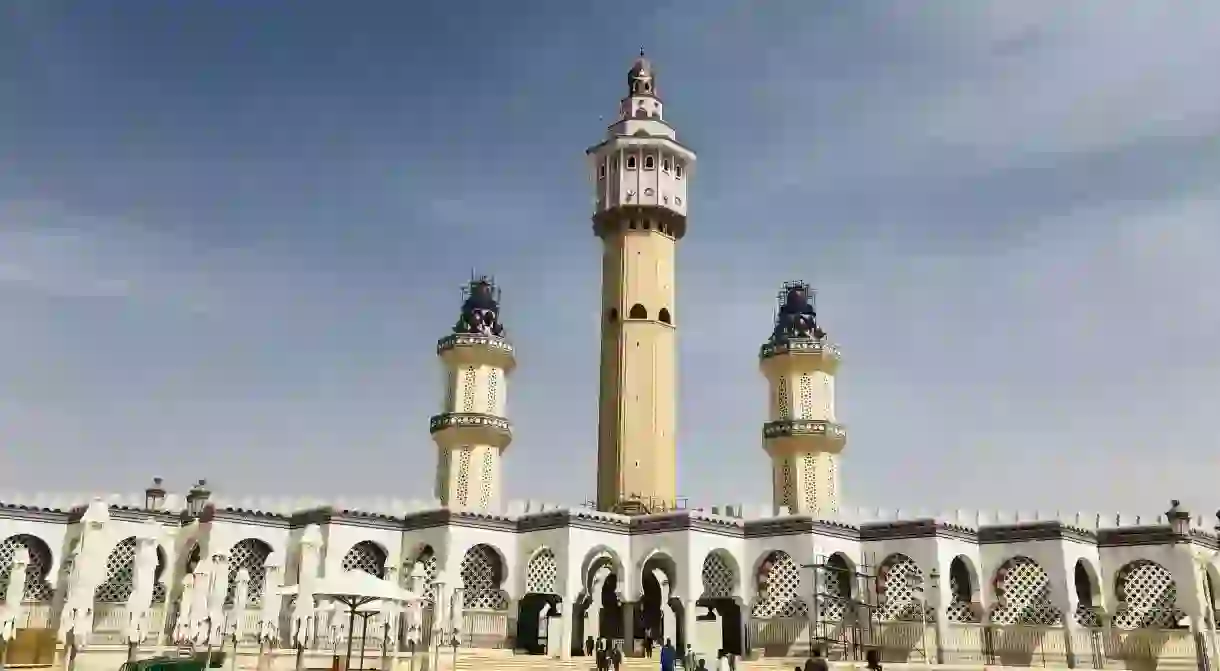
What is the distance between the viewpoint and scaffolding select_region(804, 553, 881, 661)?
29.3 meters

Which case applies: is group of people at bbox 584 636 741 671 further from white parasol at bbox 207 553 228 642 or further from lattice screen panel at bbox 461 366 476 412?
lattice screen panel at bbox 461 366 476 412

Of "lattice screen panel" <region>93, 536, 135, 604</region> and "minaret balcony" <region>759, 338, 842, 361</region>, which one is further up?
"minaret balcony" <region>759, 338, 842, 361</region>

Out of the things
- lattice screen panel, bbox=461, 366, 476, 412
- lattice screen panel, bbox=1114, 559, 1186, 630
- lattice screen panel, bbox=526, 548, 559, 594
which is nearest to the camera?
lattice screen panel, bbox=1114, 559, 1186, 630

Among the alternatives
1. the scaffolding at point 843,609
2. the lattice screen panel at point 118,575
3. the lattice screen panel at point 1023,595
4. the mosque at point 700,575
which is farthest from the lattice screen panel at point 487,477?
the lattice screen panel at point 1023,595

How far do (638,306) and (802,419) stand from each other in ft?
24.9

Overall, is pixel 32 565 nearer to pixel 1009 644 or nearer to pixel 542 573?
pixel 542 573

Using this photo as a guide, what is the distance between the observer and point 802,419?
137 ft

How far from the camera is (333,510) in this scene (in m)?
31.5

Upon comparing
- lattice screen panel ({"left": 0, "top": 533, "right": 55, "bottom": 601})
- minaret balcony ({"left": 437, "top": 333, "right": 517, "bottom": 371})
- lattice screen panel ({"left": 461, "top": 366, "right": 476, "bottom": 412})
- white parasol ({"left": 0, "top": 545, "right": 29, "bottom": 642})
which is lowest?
white parasol ({"left": 0, "top": 545, "right": 29, "bottom": 642})

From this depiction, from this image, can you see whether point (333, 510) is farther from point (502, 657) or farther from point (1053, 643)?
point (1053, 643)

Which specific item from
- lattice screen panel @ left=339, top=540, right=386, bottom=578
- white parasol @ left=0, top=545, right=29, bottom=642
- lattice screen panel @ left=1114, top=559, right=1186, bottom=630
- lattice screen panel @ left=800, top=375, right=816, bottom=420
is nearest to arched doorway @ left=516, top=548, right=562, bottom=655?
lattice screen panel @ left=339, top=540, right=386, bottom=578

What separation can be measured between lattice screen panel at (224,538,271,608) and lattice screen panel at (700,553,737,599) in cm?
1255

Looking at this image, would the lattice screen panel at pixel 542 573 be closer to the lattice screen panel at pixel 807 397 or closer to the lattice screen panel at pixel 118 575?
the lattice screen panel at pixel 118 575

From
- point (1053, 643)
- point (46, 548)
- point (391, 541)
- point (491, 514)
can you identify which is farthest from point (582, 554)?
point (46, 548)
